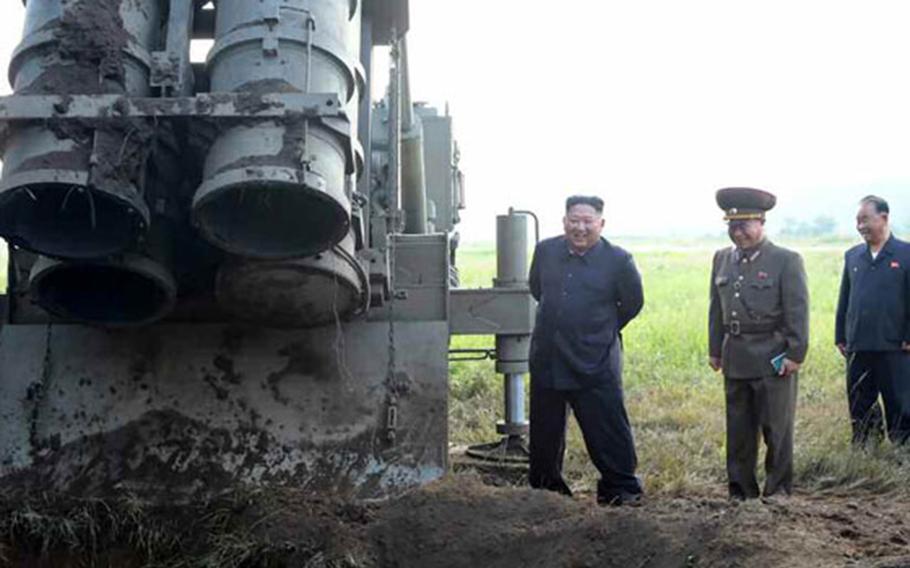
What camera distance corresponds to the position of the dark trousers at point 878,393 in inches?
246

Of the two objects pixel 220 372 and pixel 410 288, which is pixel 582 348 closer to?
pixel 410 288

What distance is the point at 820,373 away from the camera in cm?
1009

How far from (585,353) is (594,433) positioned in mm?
357

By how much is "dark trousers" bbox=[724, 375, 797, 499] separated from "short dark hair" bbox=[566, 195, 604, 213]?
1025 mm

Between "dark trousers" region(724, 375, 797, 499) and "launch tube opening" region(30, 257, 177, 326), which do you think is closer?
"launch tube opening" region(30, 257, 177, 326)

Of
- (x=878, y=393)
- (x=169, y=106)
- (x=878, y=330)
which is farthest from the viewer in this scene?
(x=878, y=393)

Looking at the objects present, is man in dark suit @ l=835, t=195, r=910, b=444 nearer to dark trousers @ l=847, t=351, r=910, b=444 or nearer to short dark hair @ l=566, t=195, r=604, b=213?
dark trousers @ l=847, t=351, r=910, b=444

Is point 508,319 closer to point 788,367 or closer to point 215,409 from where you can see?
point 788,367

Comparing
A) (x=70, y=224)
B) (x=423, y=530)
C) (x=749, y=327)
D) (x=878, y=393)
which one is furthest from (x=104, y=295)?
(x=878, y=393)

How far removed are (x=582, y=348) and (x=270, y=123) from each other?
1.96 meters

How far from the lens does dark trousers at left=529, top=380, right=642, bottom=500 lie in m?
4.92

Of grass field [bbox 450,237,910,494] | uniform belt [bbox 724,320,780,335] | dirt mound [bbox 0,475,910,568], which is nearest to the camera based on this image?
dirt mound [bbox 0,475,910,568]

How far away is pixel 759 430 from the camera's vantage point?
17.4ft

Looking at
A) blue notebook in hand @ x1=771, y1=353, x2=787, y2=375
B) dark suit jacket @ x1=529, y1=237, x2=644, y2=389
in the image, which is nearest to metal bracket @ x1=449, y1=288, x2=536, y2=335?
dark suit jacket @ x1=529, y1=237, x2=644, y2=389
